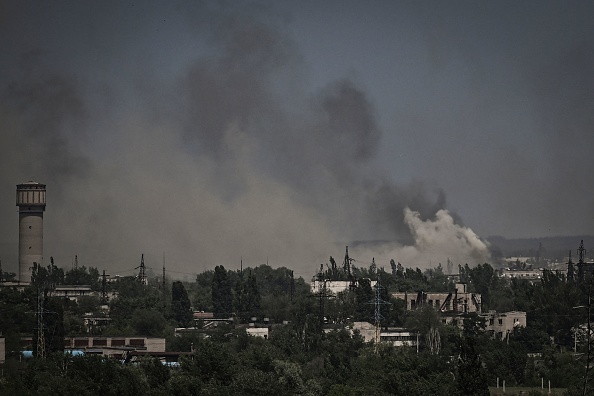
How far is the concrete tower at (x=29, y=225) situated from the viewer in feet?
300

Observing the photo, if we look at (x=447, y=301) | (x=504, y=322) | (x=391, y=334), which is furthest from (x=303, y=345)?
(x=447, y=301)

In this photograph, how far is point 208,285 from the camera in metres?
106

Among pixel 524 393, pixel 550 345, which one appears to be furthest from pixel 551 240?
pixel 524 393

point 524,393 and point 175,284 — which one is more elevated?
point 175,284

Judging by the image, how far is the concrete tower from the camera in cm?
9150

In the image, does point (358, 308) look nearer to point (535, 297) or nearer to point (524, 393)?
point (535, 297)

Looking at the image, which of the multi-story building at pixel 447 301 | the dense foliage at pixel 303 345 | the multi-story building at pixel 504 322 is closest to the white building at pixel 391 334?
the dense foliage at pixel 303 345

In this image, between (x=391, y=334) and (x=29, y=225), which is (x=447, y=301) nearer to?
(x=391, y=334)

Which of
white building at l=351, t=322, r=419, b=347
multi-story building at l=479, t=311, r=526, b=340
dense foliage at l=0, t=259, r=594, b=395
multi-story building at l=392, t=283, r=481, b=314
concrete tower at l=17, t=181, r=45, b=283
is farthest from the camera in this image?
concrete tower at l=17, t=181, r=45, b=283

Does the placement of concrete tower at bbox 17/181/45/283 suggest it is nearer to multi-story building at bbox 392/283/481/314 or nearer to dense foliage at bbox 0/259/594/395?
dense foliage at bbox 0/259/594/395

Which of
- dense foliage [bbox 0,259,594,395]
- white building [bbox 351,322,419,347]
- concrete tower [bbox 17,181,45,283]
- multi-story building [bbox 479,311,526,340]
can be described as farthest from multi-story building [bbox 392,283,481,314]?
concrete tower [bbox 17,181,45,283]

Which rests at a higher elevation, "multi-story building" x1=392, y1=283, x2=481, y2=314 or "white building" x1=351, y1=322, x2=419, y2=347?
"multi-story building" x1=392, y1=283, x2=481, y2=314

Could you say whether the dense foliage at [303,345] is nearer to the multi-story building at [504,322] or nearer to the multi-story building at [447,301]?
the multi-story building at [504,322]

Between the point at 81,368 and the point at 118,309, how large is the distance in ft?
116
